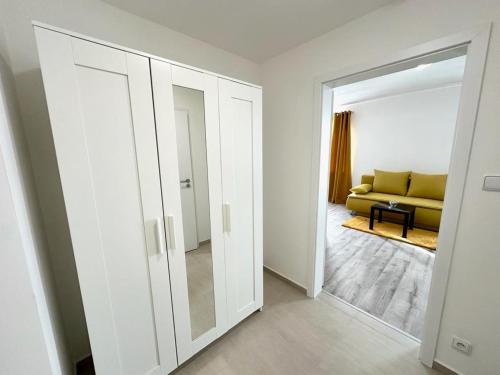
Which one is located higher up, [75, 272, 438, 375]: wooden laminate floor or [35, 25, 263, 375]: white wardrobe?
[35, 25, 263, 375]: white wardrobe

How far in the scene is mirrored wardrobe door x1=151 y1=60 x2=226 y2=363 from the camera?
108cm

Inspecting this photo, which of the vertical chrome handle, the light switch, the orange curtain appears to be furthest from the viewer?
the orange curtain

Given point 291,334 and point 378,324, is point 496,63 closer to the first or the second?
point 378,324

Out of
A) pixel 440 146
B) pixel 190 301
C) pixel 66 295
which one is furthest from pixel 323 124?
pixel 440 146

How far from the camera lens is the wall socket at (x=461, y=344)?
119 cm

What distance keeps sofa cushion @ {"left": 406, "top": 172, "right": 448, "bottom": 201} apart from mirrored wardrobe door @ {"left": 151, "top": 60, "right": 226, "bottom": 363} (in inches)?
174

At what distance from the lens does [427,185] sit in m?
3.83

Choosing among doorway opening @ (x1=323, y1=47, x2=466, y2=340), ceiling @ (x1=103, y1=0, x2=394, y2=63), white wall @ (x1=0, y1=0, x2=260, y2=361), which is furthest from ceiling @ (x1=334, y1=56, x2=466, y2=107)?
white wall @ (x1=0, y1=0, x2=260, y2=361)

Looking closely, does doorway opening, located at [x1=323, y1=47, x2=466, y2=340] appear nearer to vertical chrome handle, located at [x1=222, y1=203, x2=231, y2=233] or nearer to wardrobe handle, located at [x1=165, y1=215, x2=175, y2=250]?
A: vertical chrome handle, located at [x1=222, y1=203, x2=231, y2=233]

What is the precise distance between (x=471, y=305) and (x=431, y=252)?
6.80 ft

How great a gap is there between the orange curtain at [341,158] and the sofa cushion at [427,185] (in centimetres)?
146

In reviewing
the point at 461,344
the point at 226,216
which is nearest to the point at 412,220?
the point at 461,344

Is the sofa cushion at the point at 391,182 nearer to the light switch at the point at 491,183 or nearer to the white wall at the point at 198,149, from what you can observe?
the light switch at the point at 491,183

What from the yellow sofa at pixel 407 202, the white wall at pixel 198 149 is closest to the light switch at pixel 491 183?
the white wall at pixel 198 149
